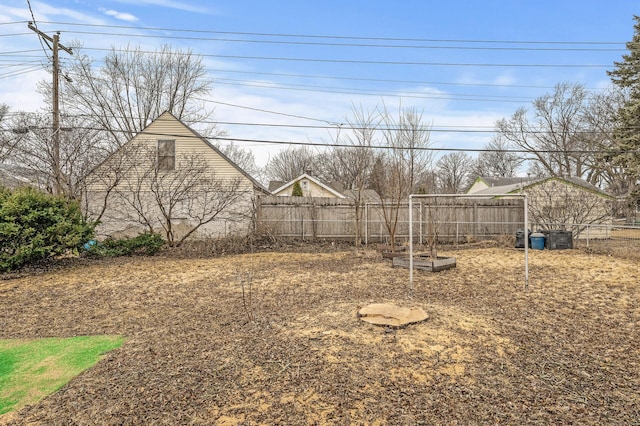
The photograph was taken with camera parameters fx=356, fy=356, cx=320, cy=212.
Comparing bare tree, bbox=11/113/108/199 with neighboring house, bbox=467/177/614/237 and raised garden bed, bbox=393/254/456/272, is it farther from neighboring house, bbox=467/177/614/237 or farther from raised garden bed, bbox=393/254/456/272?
neighboring house, bbox=467/177/614/237

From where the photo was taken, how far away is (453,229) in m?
14.3

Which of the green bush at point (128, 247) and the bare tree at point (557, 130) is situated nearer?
the green bush at point (128, 247)

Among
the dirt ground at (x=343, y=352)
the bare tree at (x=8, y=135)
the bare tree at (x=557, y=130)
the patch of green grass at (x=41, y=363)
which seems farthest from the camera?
the bare tree at (x=557, y=130)

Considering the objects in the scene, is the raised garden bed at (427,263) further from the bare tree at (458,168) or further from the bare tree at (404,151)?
the bare tree at (458,168)

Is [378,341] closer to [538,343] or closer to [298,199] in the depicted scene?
[538,343]

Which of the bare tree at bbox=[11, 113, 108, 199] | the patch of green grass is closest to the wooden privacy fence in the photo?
the bare tree at bbox=[11, 113, 108, 199]

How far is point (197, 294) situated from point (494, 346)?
4.63m

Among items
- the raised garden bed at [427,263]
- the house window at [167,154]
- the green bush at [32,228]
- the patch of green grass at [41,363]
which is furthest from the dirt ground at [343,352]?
the house window at [167,154]

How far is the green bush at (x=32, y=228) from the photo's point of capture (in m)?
7.94

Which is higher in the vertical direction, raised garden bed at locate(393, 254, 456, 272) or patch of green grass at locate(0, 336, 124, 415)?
raised garden bed at locate(393, 254, 456, 272)

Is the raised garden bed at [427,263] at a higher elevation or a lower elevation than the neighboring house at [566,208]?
lower

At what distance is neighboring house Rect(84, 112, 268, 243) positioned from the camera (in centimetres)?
1284

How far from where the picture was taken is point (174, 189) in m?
12.9

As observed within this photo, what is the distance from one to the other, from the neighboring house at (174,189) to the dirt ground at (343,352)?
257 inches
